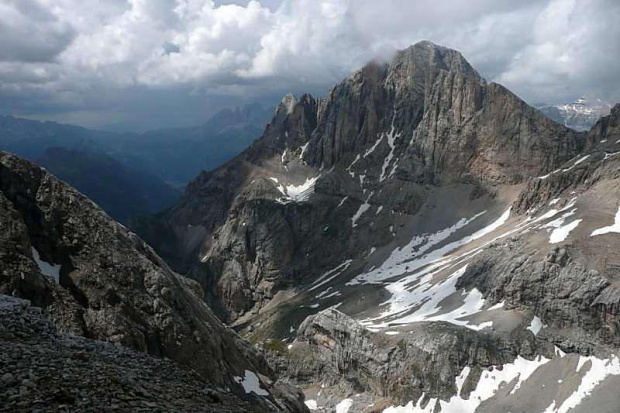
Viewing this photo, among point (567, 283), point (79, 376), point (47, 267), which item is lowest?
point (567, 283)

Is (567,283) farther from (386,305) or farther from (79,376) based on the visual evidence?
(79,376)

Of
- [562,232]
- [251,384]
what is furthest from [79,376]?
[562,232]

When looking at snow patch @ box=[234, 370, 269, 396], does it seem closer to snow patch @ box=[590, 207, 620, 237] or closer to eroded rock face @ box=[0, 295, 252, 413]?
eroded rock face @ box=[0, 295, 252, 413]

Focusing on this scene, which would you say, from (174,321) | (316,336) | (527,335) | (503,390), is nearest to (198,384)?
(174,321)

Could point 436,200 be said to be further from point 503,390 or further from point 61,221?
point 61,221

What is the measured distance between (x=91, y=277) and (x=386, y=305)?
344 feet

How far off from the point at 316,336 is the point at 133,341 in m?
80.5

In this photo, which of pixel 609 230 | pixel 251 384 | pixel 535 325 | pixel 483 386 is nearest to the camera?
pixel 251 384

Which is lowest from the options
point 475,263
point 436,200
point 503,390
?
point 503,390

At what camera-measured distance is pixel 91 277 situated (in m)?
31.0

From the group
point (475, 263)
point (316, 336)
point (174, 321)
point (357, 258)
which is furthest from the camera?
point (357, 258)

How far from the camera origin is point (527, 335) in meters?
85.2

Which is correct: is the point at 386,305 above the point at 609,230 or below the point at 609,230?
below

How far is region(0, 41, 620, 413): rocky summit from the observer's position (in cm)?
1956
